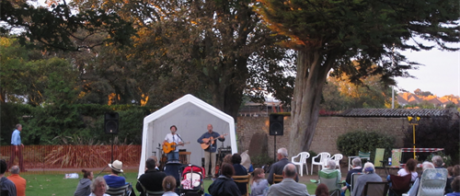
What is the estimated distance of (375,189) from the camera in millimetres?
6656

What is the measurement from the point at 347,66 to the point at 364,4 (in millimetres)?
4906

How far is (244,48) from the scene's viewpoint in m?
16.4

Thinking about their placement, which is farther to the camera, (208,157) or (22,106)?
(22,106)

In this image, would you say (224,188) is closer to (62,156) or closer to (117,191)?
(117,191)

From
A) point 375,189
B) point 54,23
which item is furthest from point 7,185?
point 375,189

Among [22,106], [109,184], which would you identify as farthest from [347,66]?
[22,106]

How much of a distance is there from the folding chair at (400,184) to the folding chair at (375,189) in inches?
21.6

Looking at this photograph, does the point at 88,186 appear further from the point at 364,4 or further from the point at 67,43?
the point at 364,4

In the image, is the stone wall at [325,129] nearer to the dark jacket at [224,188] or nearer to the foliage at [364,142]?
the foliage at [364,142]

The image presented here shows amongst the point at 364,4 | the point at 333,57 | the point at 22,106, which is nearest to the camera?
the point at 364,4

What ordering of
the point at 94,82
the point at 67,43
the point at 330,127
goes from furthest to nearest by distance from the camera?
the point at 94,82 < the point at 330,127 < the point at 67,43

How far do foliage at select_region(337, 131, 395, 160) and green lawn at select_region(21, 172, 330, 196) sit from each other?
4.99 metres

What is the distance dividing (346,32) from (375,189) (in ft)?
20.2

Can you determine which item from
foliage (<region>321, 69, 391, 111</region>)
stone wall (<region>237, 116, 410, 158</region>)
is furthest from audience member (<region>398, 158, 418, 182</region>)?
foliage (<region>321, 69, 391, 111</region>)
